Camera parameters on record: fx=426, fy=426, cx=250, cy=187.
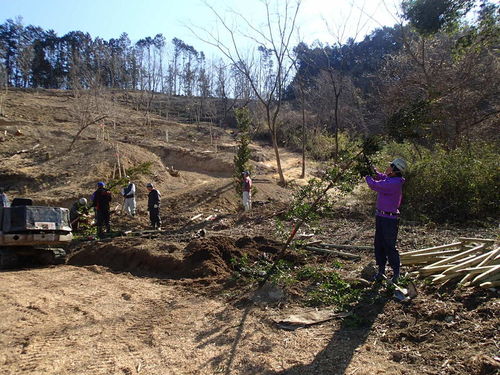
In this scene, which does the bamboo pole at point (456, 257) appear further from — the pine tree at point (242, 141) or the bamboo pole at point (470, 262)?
the pine tree at point (242, 141)

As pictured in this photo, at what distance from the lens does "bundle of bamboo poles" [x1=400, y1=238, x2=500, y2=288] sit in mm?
5305

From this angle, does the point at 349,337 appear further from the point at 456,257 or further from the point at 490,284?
the point at 456,257

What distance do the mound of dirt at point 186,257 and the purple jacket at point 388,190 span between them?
120 inches

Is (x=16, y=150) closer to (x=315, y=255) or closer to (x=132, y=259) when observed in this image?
(x=132, y=259)

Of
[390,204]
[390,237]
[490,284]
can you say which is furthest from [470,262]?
[390,204]

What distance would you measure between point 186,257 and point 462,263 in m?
5.16

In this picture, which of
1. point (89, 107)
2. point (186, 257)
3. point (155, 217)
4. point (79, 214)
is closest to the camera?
point (186, 257)

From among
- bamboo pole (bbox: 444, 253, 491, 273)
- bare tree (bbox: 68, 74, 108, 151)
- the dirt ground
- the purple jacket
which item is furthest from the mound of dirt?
bare tree (bbox: 68, 74, 108, 151)

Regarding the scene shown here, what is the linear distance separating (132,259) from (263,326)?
505cm

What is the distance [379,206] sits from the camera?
598 cm

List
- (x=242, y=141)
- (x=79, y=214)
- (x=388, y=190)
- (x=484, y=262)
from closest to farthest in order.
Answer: (x=484, y=262)
(x=388, y=190)
(x=79, y=214)
(x=242, y=141)

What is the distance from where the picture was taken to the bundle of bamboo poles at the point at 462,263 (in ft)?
17.4

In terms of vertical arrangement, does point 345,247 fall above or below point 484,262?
below

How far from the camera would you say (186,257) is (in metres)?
8.80
